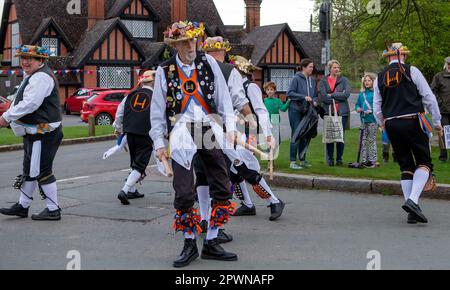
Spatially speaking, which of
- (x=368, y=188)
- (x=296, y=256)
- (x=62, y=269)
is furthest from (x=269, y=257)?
(x=368, y=188)

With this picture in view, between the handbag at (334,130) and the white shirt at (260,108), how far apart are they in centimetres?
434

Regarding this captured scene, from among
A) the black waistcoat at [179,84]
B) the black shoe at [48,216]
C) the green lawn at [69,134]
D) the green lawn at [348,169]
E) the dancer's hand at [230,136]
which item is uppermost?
the black waistcoat at [179,84]

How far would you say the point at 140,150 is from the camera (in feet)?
32.9

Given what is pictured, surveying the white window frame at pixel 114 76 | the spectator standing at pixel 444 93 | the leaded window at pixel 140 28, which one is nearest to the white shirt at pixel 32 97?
the spectator standing at pixel 444 93

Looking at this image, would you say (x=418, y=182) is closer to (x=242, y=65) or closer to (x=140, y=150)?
(x=242, y=65)

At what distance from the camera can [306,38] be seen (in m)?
57.9

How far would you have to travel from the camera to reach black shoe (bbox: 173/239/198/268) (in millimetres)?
6137

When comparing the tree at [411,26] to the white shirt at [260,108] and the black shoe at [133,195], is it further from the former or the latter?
the white shirt at [260,108]

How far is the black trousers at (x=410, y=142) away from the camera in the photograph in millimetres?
8211

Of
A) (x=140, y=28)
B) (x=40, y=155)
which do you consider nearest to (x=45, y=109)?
(x=40, y=155)

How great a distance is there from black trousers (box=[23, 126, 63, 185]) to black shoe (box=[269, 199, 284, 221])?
8.47 feet

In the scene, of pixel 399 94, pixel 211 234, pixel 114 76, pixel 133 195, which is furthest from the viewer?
pixel 114 76

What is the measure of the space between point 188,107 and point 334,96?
20.9 ft

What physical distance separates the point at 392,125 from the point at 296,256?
8.44 ft
